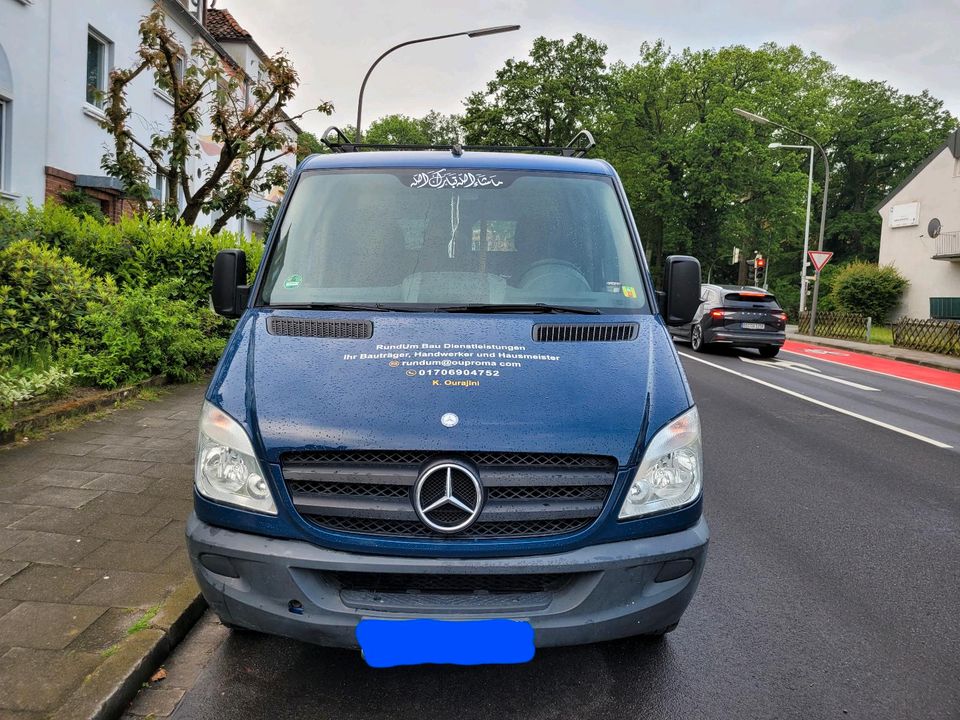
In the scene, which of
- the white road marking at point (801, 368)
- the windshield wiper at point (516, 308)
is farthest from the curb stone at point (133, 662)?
the white road marking at point (801, 368)

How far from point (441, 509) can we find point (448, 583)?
0.25m

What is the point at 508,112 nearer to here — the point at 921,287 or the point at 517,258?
the point at 921,287

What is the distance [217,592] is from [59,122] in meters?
14.9

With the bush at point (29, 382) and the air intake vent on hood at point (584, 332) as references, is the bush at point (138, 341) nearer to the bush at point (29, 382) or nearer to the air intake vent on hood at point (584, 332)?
the bush at point (29, 382)

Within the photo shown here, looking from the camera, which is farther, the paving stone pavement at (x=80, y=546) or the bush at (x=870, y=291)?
the bush at (x=870, y=291)

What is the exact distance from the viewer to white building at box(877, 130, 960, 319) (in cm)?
3394

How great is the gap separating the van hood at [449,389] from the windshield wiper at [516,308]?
175mm

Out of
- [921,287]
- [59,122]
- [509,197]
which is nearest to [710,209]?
[921,287]

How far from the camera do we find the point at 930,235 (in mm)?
35812

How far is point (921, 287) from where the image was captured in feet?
117

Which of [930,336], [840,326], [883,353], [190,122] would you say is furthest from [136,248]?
[840,326]

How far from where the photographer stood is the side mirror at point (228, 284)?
3.83 meters

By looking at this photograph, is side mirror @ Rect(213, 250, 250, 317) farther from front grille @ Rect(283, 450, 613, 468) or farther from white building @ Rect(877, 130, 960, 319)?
white building @ Rect(877, 130, 960, 319)

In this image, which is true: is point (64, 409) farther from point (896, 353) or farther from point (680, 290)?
point (896, 353)
